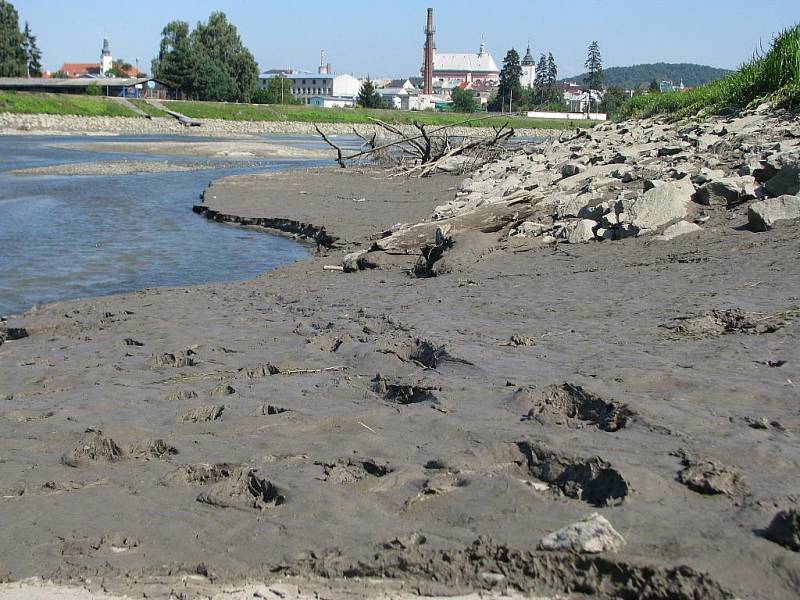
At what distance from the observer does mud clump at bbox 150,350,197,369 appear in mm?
6463

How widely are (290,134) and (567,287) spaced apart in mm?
74509

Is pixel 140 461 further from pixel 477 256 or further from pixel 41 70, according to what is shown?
pixel 41 70

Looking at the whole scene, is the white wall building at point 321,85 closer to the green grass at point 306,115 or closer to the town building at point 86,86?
the town building at point 86,86

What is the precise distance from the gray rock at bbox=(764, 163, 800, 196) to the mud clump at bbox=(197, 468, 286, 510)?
25.0 ft

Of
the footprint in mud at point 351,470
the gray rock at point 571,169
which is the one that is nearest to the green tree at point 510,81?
the gray rock at point 571,169

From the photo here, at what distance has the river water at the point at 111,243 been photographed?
12336 millimetres

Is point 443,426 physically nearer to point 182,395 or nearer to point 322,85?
point 182,395

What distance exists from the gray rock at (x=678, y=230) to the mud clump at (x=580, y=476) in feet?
20.4

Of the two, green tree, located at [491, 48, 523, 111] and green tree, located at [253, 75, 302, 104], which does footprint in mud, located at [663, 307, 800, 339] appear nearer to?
green tree, located at [253, 75, 302, 104]

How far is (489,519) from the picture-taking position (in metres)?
3.21

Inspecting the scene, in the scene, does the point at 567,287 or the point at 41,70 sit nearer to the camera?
the point at 567,287

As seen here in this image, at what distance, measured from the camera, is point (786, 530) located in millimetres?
2773

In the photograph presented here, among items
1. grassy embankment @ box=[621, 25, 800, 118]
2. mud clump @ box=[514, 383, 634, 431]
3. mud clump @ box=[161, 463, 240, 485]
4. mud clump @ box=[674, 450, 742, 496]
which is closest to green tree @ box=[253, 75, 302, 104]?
grassy embankment @ box=[621, 25, 800, 118]

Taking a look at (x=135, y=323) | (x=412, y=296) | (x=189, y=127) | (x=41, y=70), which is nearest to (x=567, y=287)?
(x=412, y=296)
